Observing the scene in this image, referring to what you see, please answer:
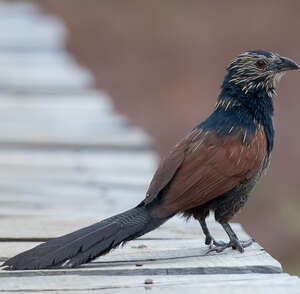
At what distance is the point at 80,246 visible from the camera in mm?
3727

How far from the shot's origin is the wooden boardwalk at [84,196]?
11.9ft

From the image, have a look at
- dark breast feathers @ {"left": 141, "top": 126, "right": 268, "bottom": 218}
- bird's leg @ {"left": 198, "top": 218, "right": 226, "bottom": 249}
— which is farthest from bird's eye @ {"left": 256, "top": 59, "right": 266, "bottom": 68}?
bird's leg @ {"left": 198, "top": 218, "right": 226, "bottom": 249}

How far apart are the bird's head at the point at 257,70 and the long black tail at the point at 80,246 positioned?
1.11 metres

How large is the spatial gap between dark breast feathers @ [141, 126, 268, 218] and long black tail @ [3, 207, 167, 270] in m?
0.19

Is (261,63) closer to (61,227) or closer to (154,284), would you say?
(61,227)

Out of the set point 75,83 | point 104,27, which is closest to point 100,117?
point 75,83

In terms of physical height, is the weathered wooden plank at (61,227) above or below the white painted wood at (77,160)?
above

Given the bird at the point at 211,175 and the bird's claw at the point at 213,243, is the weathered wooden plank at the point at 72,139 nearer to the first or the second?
the bird at the point at 211,175

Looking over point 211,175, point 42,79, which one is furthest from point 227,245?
point 42,79

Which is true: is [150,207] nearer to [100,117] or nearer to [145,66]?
[100,117]

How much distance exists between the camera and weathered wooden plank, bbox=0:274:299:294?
3.54 m

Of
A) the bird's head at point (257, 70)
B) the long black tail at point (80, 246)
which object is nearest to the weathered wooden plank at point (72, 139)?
the bird's head at point (257, 70)

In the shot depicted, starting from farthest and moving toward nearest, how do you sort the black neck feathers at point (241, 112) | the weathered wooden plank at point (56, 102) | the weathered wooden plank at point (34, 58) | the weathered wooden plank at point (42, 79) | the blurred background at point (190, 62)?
the blurred background at point (190, 62), the weathered wooden plank at point (34, 58), the weathered wooden plank at point (42, 79), the weathered wooden plank at point (56, 102), the black neck feathers at point (241, 112)

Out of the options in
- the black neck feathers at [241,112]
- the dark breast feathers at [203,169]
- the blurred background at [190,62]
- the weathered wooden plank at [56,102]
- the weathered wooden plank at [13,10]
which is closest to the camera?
the dark breast feathers at [203,169]
